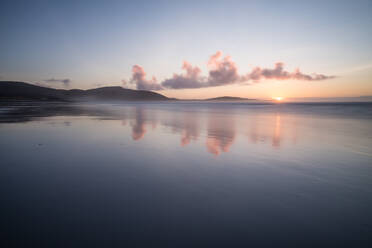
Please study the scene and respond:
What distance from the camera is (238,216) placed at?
9.36ft

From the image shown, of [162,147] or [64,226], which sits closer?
[64,226]

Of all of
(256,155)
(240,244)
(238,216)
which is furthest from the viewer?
(256,155)

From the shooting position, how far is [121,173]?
14.4 ft

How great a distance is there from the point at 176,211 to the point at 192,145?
169 inches

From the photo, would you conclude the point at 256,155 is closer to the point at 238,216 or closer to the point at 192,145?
the point at 192,145

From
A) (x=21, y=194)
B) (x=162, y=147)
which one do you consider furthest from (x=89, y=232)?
(x=162, y=147)

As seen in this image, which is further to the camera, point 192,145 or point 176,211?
point 192,145

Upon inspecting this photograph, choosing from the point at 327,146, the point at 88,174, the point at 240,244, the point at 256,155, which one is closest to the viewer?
the point at 240,244

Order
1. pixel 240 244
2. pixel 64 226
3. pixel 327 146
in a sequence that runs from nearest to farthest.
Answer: pixel 240 244
pixel 64 226
pixel 327 146

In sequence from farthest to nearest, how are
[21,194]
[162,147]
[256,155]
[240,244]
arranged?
[162,147]
[256,155]
[21,194]
[240,244]

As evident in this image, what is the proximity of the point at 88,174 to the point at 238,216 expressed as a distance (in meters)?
3.53

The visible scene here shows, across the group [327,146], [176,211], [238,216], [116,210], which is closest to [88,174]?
[116,210]

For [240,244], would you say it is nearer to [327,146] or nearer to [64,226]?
[64,226]

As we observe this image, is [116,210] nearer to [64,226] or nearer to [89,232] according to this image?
[89,232]
